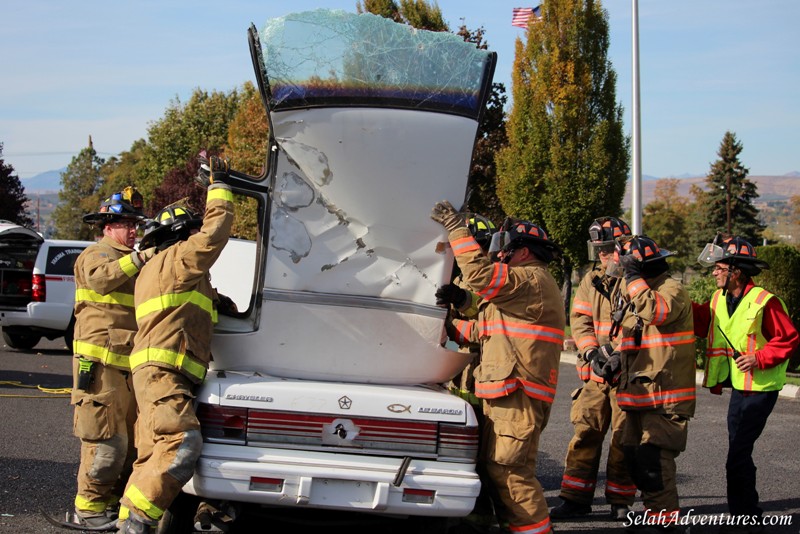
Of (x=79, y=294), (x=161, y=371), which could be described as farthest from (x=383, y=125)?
(x=79, y=294)

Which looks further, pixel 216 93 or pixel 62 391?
pixel 216 93

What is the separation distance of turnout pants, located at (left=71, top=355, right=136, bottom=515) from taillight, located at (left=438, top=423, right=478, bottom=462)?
7.22 ft

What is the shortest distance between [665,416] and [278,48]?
345cm

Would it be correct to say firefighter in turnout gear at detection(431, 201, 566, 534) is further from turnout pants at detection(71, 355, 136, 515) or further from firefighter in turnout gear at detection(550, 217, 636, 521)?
turnout pants at detection(71, 355, 136, 515)

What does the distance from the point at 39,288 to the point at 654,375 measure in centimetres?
1199

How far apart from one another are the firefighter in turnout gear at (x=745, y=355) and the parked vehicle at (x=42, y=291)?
1132 centimetres

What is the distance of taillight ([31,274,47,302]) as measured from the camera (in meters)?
15.4

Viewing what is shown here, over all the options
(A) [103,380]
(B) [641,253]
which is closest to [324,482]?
(A) [103,380]

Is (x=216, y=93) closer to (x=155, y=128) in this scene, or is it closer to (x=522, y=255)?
(x=155, y=128)

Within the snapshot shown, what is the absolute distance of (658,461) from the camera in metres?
6.07

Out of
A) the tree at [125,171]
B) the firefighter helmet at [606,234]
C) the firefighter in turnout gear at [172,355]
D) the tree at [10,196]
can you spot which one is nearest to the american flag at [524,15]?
the firefighter helmet at [606,234]

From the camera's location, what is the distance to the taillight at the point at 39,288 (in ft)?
50.4

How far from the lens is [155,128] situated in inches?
1959

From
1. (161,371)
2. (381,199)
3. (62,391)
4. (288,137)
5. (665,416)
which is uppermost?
(288,137)
